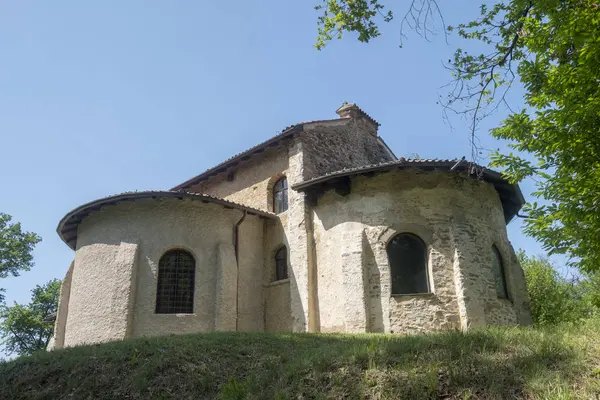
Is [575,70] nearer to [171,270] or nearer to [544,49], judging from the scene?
[544,49]

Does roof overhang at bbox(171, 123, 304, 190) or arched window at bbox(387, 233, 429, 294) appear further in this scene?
roof overhang at bbox(171, 123, 304, 190)

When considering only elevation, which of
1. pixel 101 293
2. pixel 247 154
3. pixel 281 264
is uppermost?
pixel 247 154

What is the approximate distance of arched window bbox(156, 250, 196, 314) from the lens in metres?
14.6

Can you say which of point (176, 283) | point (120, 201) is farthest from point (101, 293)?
→ point (120, 201)

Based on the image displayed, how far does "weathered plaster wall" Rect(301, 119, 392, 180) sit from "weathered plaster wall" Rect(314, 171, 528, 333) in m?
2.17

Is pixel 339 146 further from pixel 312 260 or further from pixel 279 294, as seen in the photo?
pixel 279 294

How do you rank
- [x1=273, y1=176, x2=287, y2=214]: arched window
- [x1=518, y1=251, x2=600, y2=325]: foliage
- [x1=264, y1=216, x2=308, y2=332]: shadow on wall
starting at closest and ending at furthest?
[x1=264, y1=216, x2=308, y2=332]: shadow on wall, [x1=273, y1=176, x2=287, y2=214]: arched window, [x1=518, y1=251, x2=600, y2=325]: foliage

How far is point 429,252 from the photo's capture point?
14.0 m

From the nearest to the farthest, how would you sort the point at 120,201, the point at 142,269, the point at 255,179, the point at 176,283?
the point at 142,269 < the point at 176,283 < the point at 120,201 < the point at 255,179

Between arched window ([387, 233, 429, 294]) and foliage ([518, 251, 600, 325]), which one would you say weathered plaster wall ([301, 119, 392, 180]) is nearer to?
arched window ([387, 233, 429, 294])

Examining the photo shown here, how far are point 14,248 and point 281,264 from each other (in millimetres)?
23373

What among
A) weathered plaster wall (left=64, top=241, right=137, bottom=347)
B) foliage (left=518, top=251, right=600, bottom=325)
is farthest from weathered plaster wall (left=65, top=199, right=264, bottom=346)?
foliage (left=518, top=251, right=600, bottom=325)

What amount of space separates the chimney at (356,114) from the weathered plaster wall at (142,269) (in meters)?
6.85

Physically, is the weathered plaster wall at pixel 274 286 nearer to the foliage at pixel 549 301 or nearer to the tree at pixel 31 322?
the foliage at pixel 549 301
